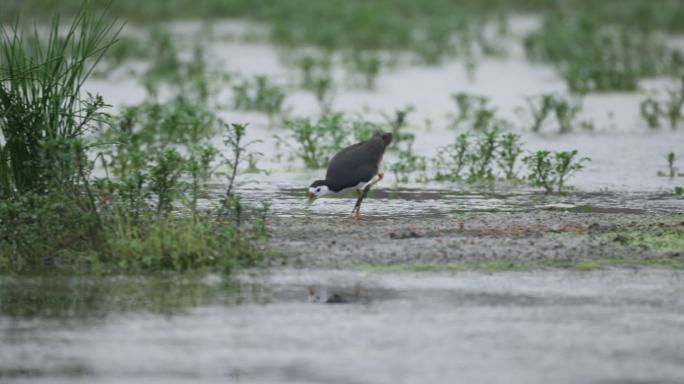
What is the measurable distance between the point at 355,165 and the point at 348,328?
327 cm

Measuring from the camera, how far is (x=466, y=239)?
28.8 ft

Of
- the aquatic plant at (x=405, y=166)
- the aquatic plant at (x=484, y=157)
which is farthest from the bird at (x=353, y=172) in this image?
the aquatic plant at (x=484, y=157)

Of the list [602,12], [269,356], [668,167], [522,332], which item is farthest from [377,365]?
[602,12]

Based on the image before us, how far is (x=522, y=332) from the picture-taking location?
6.62 m

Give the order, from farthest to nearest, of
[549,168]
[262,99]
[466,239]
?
[262,99]
[549,168]
[466,239]

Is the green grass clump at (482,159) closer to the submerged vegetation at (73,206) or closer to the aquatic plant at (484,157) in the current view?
the aquatic plant at (484,157)

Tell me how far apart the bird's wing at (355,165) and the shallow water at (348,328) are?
1.82 meters

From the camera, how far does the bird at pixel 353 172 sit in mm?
9727

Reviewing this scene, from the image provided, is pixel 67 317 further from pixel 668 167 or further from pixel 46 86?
pixel 668 167

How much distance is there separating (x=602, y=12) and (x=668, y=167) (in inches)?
581

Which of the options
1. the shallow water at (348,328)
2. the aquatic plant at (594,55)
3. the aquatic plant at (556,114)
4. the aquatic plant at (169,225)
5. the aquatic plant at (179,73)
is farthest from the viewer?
the aquatic plant at (594,55)

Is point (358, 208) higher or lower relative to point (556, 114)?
lower

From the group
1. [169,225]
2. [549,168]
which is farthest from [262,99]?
[169,225]

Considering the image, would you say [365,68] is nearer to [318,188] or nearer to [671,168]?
[671,168]
